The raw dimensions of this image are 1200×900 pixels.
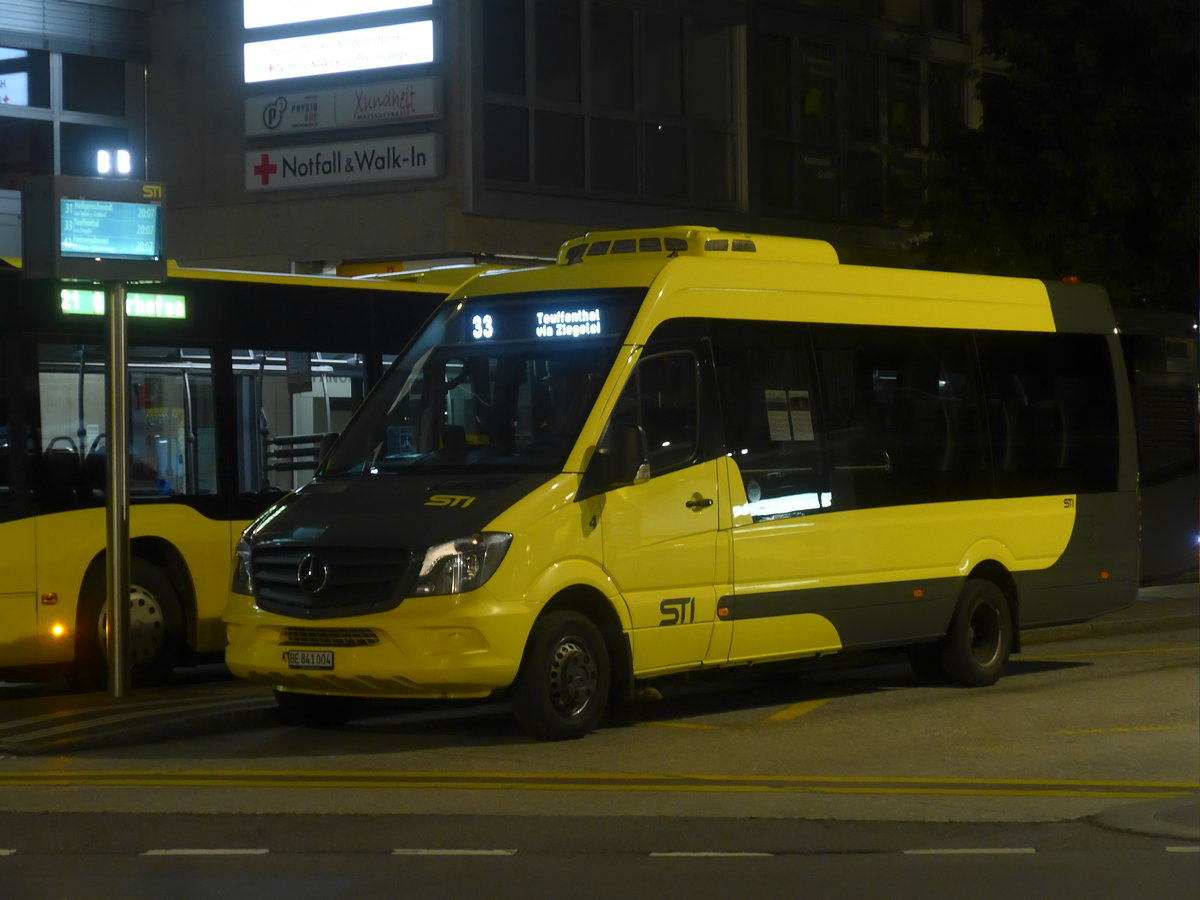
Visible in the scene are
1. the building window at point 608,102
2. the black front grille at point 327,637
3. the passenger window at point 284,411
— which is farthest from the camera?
the building window at point 608,102

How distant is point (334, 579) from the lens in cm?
1121

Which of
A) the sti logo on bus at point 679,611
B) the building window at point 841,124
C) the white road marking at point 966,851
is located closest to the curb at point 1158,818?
the white road marking at point 966,851

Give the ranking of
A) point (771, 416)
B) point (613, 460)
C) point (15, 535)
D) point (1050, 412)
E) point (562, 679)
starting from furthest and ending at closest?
point (1050, 412)
point (15, 535)
point (771, 416)
point (613, 460)
point (562, 679)

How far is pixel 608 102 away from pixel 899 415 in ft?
51.5

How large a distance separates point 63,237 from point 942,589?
19.7 feet

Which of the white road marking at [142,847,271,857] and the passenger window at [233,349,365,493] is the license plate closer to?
the white road marking at [142,847,271,857]

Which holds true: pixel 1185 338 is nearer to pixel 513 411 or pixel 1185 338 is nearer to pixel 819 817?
pixel 513 411

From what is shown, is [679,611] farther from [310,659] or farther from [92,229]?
[92,229]

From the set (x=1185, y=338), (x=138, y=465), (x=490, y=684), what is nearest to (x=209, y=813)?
(x=490, y=684)

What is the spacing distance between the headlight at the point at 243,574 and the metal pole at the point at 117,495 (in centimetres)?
135

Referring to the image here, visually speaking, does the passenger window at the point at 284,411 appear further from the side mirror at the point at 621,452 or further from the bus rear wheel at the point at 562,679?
the bus rear wheel at the point at 562,679

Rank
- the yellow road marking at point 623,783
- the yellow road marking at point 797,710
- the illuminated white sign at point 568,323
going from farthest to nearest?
the yellow road marking at point 797,710
the illuminated white sign at point 568,323
the yellow road marking at point 623,783

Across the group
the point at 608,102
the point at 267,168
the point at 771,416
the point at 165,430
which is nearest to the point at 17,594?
the point at 165,430

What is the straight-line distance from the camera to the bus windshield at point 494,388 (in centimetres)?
1180
